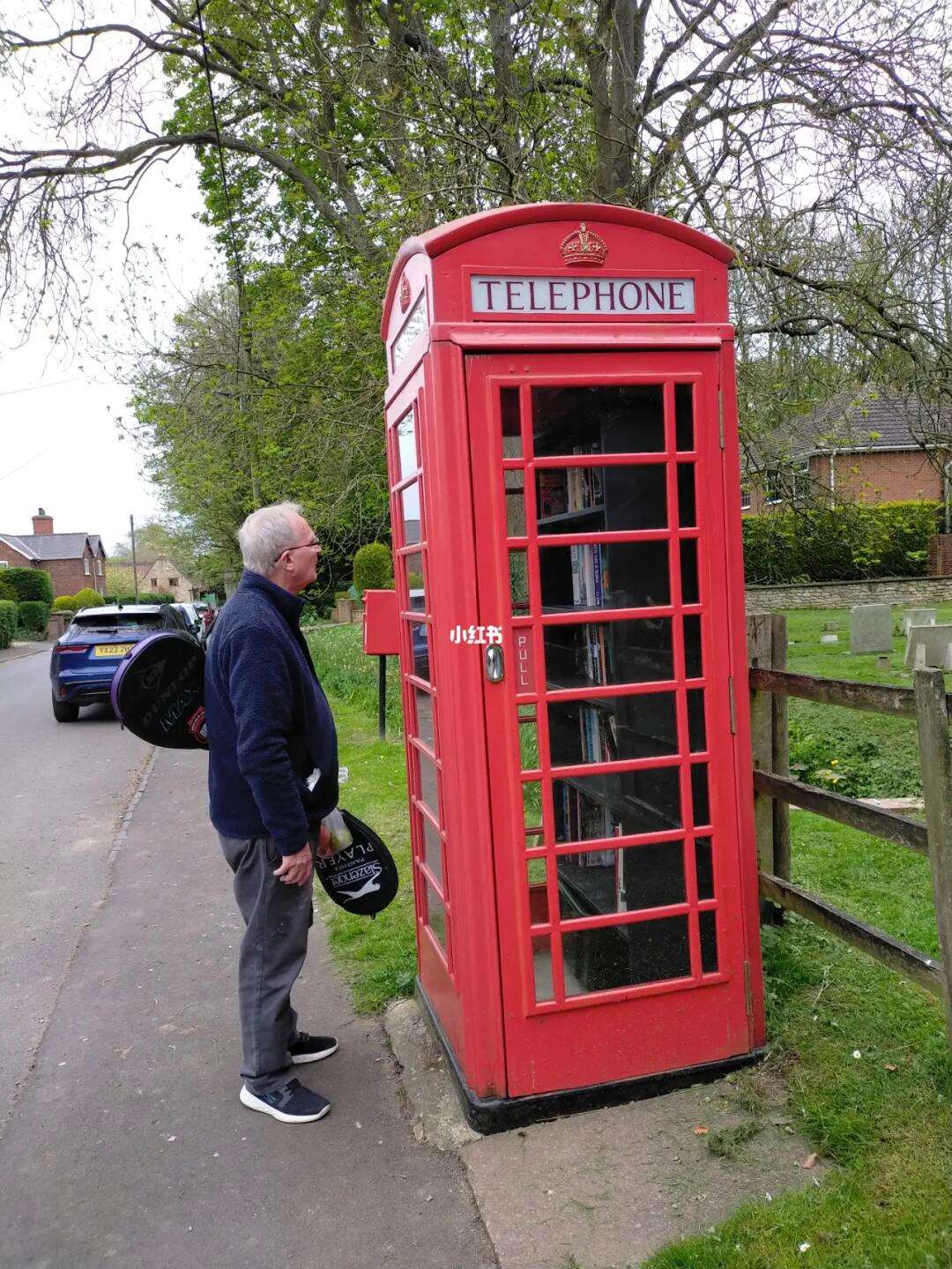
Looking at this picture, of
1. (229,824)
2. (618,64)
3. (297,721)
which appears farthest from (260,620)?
(618,64)

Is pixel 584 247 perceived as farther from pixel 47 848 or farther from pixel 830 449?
pixel 830 449

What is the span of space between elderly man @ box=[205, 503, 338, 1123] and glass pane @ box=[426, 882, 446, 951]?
50cm

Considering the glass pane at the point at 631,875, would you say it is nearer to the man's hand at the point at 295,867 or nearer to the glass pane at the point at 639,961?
the glass pane at the point at 639,961

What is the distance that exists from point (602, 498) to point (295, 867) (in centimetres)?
160

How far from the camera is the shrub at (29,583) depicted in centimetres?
4569

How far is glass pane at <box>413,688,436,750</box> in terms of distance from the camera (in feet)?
11.1

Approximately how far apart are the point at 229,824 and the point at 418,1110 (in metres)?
1.19

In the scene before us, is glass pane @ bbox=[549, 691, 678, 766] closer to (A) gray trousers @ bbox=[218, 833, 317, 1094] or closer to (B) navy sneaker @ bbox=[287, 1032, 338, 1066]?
(A) gray trousers @ bbox=[218, 833, 317, 1094]

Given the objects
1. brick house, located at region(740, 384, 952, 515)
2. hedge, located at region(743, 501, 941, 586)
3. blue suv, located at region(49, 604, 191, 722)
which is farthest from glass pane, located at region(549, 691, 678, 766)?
hedge, located at region(743, 501, 941, 586)

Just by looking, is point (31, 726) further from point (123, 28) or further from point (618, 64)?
point (618, 64)

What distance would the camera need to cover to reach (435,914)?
12.0 ft

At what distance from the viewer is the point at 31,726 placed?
44.8 feet

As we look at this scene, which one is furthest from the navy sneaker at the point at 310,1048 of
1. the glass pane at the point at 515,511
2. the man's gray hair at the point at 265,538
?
the glass pane at the point at 515,511

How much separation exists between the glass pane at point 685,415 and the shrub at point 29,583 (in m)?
47.1
